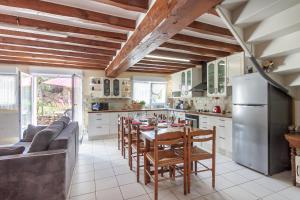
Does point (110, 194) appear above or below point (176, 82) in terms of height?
below

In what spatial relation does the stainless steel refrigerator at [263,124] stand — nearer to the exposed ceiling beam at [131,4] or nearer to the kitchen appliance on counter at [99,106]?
the exposed ceiling beam at [131,4]

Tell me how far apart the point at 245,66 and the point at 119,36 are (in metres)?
2.59

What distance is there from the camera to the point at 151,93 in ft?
22.2

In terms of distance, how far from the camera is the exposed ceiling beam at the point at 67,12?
1.91 metres

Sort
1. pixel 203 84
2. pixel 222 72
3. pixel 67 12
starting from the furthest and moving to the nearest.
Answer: pixel 203 84, pixel 222 72, pixel 67 12

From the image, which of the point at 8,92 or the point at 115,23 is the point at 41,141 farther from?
the point at 8,92

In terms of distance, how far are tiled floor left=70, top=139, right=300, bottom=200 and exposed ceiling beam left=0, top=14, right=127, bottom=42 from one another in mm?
2290

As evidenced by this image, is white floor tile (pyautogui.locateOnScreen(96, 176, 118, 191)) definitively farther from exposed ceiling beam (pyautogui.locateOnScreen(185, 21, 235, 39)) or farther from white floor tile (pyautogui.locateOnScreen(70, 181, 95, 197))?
exposed ceiling beam (pyautogui.locateOnScreen(185, 21, 235, 39))

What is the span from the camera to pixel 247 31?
83.2 inches

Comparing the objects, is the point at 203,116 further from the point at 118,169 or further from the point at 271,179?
the point at 118,169

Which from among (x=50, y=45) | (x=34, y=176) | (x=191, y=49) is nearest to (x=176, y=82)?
(x=191, y=49)

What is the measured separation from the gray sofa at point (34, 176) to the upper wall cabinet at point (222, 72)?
3.54m

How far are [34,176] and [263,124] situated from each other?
10.7 feet

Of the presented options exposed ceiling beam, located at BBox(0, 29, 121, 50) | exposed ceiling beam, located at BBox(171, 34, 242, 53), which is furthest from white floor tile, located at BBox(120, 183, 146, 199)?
exposed ceiling beam, located at BBox(0, 29, 121, 50)
